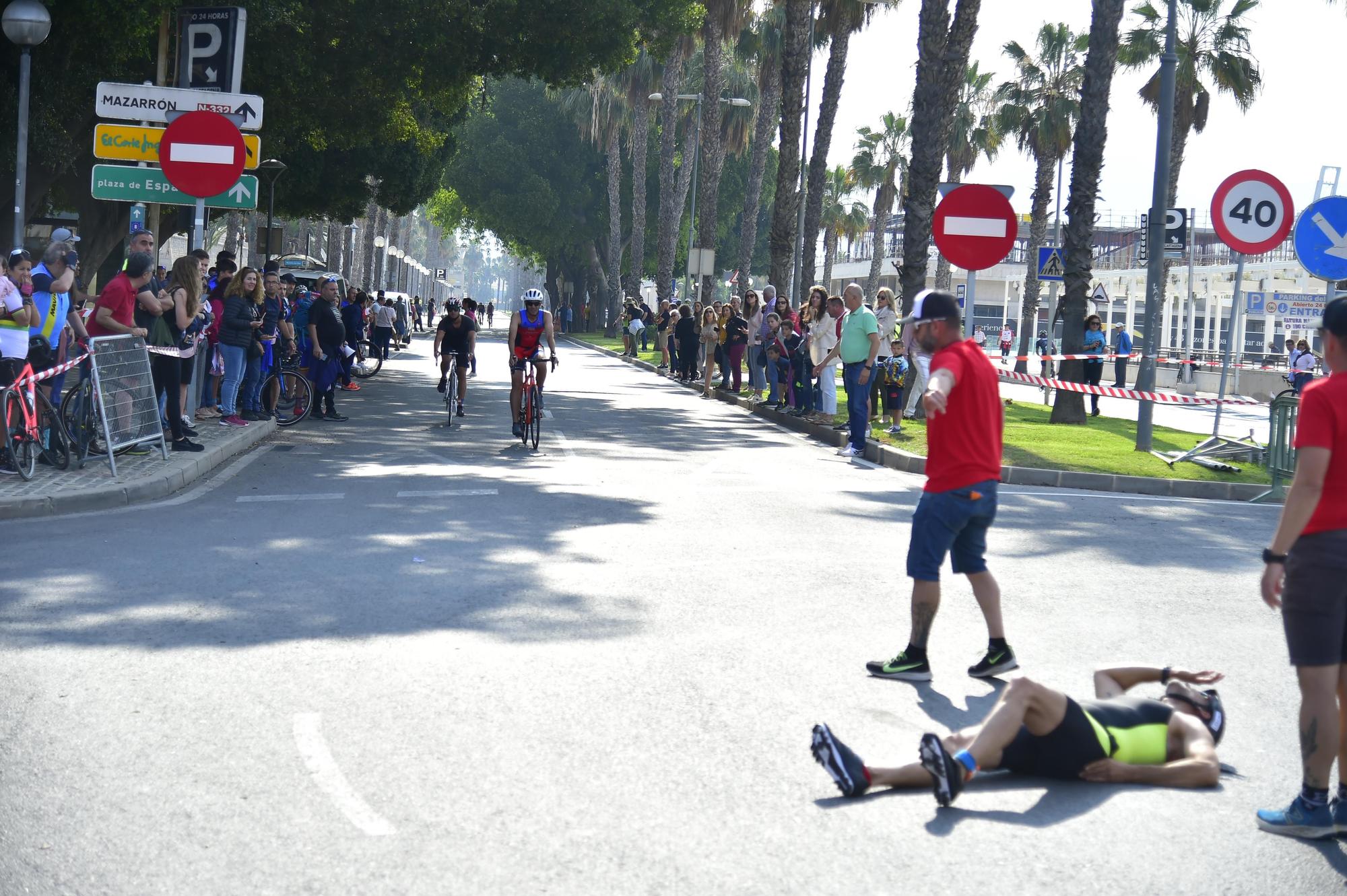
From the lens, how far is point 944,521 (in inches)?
266

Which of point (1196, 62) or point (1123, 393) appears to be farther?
point (1196, 62)

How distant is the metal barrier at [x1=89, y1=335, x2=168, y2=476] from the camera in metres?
12.5

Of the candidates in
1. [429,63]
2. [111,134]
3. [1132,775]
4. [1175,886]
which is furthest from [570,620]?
[429,63]

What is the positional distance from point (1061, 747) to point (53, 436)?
10198 millimetres

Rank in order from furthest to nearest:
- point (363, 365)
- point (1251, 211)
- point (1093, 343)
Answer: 1. point (363, 365)
2. point (1093, 343)
3. point (1251, 211)

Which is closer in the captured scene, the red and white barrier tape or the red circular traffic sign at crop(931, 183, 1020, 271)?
the red circular traffic sign at crop(931, 183, 1020, 271)

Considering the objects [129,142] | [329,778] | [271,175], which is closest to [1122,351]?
[271,175]

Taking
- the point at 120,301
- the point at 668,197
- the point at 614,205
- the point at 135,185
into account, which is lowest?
the point at 120,301

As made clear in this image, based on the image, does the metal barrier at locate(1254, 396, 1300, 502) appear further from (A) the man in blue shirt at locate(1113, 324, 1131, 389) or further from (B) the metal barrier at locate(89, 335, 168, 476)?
(A) the man in blue shirt at locate(1113, 324, 1131, 389)

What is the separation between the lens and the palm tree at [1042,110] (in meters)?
50.7

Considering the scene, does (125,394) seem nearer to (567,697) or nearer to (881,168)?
(567,697)

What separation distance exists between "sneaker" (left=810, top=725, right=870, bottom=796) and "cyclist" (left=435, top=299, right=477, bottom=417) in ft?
50.8

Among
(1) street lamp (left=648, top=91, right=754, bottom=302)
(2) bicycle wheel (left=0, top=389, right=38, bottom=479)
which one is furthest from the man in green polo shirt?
(1) street lamp (left=648, top=91, right=754, bottom=302)

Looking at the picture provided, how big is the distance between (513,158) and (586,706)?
66933mm
